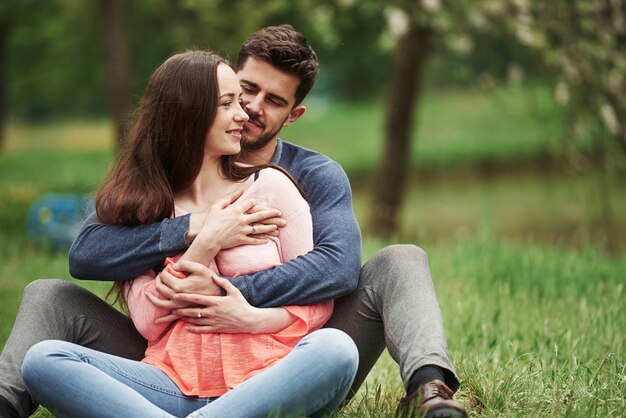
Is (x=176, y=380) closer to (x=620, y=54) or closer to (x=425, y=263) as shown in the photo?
(x=425, y=263)

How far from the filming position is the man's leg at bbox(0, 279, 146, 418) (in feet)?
9.17

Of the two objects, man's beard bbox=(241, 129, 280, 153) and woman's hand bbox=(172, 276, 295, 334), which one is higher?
man's beard bbox=(241, 129, 280, 153)

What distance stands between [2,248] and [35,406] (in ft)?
18.4

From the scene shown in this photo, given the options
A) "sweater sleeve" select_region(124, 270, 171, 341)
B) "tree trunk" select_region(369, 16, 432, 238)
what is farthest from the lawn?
"tree trunk" select_region(369, 16, 432, 238)

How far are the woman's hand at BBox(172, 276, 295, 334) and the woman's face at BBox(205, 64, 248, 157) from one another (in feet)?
1.50

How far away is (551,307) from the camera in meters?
4.58

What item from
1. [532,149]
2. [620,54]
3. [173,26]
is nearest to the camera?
[620,54]

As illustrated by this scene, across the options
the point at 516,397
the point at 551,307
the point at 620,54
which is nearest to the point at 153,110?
the point at 516,397

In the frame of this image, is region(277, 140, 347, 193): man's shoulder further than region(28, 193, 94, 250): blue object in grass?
No

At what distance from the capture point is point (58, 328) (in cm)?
A: 296

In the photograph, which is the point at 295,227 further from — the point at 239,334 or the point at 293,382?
the point at 293,382

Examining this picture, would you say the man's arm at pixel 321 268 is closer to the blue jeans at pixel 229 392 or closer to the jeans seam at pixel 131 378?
the blue jeans at pixel 229 392

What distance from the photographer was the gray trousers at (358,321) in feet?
9.07

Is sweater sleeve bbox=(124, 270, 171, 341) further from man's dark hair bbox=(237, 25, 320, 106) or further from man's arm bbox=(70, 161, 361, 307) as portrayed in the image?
man's dark hair bbox=(237, 25, 320, 106)
